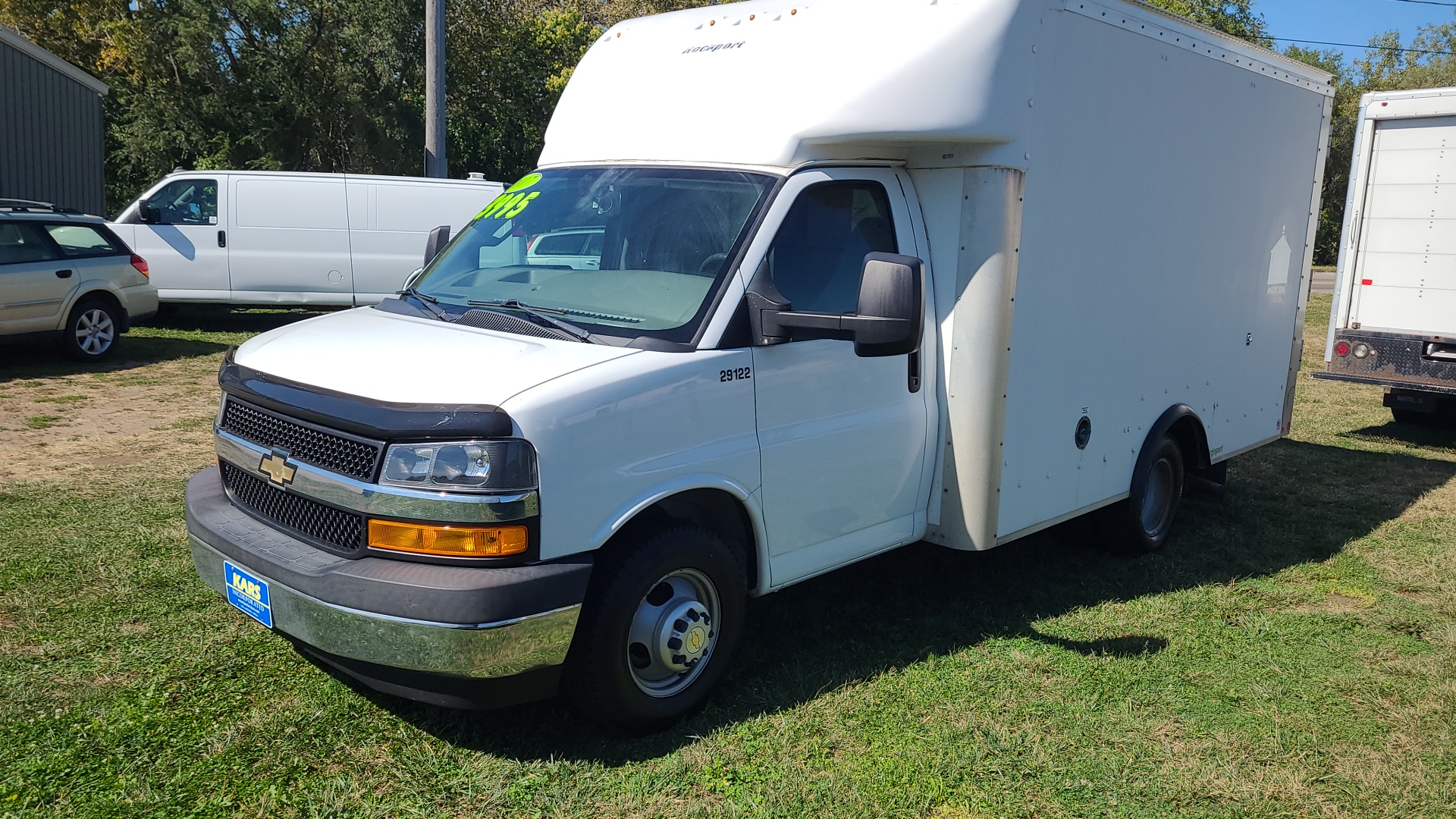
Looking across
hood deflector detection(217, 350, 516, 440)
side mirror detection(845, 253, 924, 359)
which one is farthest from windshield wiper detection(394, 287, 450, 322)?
side mirror detection(845, 253, 924, 359)

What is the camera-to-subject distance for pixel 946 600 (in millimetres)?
5473

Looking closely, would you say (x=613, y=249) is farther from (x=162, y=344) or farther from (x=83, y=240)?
(x=162, y=344)

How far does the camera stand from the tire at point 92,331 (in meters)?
11.4

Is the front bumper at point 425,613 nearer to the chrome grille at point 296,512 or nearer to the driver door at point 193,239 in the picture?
the chrome grille at point 296,512

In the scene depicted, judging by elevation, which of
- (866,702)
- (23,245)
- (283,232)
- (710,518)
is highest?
(283,232)

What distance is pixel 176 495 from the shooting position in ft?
22.0

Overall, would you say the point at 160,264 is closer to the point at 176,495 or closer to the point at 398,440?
the point at 176,495

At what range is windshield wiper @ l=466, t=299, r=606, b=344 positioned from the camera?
3.90 metres

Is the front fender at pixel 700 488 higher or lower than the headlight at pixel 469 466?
lower

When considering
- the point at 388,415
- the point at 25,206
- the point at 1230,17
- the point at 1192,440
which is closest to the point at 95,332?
the point at 25,206

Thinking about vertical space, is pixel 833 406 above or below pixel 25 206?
below

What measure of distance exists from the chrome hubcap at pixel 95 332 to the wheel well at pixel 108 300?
12 cm

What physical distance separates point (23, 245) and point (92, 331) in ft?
3.74

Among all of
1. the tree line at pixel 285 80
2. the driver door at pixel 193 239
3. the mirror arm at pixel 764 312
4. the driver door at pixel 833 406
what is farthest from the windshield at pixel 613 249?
the tree line at pixel 285 80
